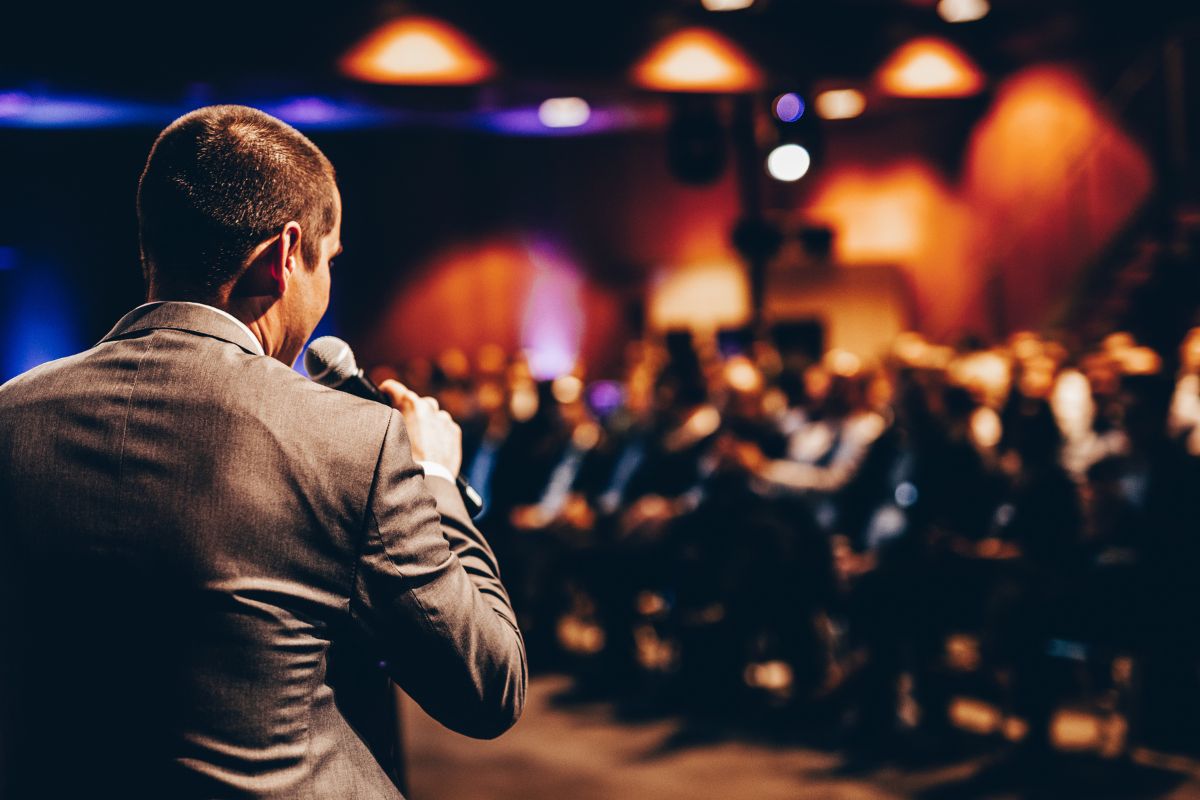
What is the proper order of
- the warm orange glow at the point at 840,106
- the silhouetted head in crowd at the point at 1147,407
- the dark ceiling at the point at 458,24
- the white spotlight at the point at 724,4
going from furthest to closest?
the warm orange glow at the point at 840,106 < the white spotlight at the point at 724,4 < the dark ceiling at the point at 458,24 < the silhouetted head in crowd at the point at 1147,407

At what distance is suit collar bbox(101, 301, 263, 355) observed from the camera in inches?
35.4

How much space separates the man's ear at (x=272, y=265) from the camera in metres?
0.92

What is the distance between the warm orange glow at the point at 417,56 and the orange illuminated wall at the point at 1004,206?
5.96 meters

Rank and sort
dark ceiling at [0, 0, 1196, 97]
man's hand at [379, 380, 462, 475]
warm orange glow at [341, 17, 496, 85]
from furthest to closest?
warm orange glow at [341, 17, 496, 85] → dark ceiling at [0, 0, 1196, 97] → man's hand at [379, 380, 462, 475]

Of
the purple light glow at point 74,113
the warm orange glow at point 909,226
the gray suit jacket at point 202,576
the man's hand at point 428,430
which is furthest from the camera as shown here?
the warm orange glow at point 909,226

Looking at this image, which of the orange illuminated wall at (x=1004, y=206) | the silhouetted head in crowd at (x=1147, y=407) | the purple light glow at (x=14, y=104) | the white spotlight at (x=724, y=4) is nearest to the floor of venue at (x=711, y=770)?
the silhouetted head in crowd at (x=1147, y=407)

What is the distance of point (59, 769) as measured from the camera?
847mm

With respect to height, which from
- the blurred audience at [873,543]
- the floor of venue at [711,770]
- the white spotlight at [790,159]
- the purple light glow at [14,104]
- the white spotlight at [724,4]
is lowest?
the floor of venue at [711,770]

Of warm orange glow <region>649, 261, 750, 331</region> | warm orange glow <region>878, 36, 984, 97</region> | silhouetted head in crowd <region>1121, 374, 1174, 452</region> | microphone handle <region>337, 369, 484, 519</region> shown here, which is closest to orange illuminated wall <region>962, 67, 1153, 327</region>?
warm orange glow <region>878, 36, 984, 97</region>

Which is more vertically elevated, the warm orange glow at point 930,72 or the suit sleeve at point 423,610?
the warm orange glow at point 930,72

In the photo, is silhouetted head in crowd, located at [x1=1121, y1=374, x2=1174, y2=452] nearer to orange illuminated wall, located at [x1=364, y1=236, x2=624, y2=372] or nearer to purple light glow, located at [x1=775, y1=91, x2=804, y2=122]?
purple light glow, located at [x1=775, y1=91, x2=804, y2=122]

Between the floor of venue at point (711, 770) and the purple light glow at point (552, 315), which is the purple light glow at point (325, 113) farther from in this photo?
the floor of venue at point (711, 770)

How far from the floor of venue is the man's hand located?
119 inches

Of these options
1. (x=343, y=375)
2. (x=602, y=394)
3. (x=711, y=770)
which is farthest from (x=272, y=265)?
(x=602, y=394)
